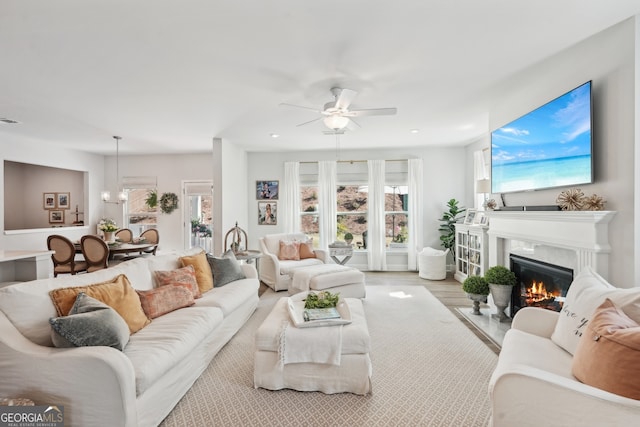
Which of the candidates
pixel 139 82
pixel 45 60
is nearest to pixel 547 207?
pixel 139 82

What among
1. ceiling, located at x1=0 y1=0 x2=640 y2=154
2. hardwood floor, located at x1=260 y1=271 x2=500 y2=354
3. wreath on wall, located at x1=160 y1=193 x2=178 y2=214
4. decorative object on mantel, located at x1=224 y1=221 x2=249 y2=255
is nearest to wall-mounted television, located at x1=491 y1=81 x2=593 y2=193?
ceiling, located at x1=0 y1=0 x2=640 y2=154

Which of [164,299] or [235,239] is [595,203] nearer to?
[164,299]

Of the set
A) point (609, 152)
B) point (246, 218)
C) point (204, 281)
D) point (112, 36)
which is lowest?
point (204, 281)

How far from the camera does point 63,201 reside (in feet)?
24.7

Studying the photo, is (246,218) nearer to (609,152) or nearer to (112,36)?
(112,36)

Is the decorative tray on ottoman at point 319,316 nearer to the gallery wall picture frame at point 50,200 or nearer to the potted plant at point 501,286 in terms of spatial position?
the potted plant at point 501,286

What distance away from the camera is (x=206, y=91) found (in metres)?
3.42

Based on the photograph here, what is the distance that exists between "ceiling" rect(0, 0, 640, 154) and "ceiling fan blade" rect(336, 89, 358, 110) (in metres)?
0.19

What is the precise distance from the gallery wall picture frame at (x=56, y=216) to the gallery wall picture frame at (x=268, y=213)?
15.6 ft

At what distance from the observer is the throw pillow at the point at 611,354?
1250mm

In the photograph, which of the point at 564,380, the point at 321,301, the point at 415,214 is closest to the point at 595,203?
the point at 564,380

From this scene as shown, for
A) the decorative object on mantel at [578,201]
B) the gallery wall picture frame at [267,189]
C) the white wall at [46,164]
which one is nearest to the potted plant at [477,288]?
the decorative object on mantel at [578,201]

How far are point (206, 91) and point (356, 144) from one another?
11.3 ft

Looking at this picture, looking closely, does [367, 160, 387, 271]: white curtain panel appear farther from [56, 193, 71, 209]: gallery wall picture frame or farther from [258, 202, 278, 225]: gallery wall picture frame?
[56, 193, 71, 209]: gallery wall picture frame
